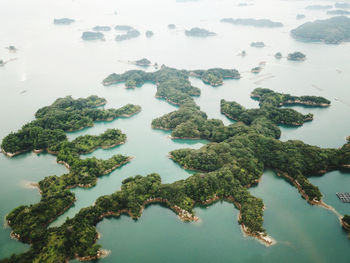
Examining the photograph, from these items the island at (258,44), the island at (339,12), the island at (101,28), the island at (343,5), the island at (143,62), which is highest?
the island at (343,5)

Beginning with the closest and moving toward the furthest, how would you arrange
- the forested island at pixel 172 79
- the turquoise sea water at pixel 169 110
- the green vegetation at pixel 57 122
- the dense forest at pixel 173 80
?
1. the turquoise sea water at pixel 169 110
2. the green vegetation at pixel 57 122
3. the dense forest at pixel 173 80
4. the forested island at pixel 172 79

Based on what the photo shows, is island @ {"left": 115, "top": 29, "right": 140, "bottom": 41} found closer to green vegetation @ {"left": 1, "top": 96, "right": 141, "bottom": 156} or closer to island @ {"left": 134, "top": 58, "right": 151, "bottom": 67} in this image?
island @ {"left": 134, "top": 58, "right": 151, "bottom": 67}

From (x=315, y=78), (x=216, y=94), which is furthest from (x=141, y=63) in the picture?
(x=315, y=78)

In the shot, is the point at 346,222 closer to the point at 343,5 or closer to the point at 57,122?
the point at 57,122

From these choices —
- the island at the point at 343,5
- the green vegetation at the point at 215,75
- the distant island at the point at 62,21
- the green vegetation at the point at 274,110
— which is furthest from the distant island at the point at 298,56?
the distant island at the point at 62,21

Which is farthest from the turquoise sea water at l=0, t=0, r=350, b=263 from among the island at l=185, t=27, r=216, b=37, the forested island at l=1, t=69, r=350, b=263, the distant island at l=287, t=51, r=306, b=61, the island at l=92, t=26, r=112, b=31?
the island at l=92, t=26, r=112, b=31

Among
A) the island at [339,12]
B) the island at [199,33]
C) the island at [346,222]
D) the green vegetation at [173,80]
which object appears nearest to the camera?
the island at [346,222]

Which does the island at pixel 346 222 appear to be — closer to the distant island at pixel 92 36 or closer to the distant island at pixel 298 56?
the distant island at pixel 298 56
